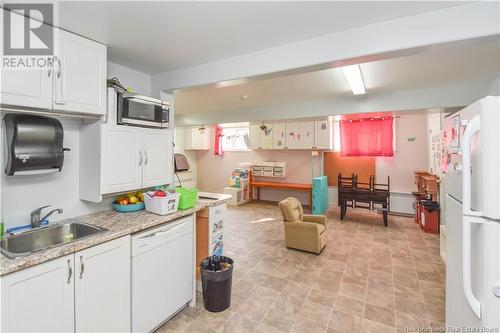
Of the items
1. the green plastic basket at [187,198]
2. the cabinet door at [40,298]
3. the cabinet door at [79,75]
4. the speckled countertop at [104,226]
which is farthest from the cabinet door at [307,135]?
the cabinet door at [40,298]

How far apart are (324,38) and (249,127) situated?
5338 millimetres

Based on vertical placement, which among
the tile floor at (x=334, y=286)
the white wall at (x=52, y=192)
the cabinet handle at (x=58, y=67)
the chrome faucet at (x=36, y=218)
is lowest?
the tile floor at (x=334, y=286)

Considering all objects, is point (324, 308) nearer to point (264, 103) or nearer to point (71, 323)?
point (71, 323)

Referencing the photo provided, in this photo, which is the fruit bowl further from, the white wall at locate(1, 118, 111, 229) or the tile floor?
the tile floor

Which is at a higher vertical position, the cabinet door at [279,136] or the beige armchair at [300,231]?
the cabinet door at [279,136]

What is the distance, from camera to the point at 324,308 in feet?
7.75

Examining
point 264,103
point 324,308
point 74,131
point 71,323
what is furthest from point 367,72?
point 71,323

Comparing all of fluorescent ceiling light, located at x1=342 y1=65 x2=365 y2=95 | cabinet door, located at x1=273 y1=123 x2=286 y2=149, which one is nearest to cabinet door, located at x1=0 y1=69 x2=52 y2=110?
fluorescent ceiling light, located at x1=342 y1=65 x2=365 y2=95

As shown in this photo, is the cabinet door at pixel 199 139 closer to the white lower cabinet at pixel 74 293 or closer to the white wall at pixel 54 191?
the white wall at pixel 54 191

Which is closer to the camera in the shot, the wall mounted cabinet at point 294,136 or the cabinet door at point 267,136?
the wall mounted cabinet at point 294,136

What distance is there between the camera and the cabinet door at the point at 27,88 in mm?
1463

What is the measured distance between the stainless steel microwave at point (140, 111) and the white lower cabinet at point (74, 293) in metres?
1.06

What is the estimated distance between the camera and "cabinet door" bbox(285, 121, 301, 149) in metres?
6.43

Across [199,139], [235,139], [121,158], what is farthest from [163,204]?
[199,139]
